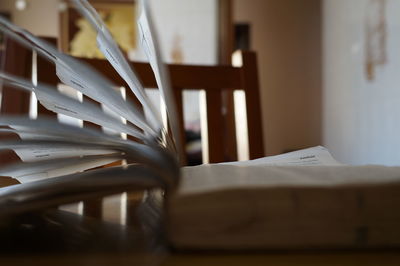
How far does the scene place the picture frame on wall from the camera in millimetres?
3512

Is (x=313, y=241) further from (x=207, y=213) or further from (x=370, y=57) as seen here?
(x=370, y=57)

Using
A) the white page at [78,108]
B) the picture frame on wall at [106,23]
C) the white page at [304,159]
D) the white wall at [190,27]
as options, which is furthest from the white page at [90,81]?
the picture frame on wall at [106,23]

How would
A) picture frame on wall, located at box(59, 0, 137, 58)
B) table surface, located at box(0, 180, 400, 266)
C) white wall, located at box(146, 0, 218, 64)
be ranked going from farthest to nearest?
picture frame on wall, located at box(59, 0, 137, 58) < white wall, located at box(146, 0, 218, 64) < table surface, located at box(0, 180, 400, 266)

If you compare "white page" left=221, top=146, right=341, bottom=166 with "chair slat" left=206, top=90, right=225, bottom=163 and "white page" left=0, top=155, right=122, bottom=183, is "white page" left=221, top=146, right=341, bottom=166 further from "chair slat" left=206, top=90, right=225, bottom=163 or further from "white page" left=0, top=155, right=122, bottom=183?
"chair slat" left=206, top=90, right=225, bottom=163

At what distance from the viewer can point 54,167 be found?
0.23 meters

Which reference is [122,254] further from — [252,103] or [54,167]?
[252,103]

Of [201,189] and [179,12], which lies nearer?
[201,189]

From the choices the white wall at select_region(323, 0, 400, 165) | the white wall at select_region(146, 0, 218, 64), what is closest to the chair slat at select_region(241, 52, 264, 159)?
the white wall at select_region(323, 0, 400, 165)

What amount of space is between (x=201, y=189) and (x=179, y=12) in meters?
3.13

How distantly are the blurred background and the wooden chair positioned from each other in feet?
4.66

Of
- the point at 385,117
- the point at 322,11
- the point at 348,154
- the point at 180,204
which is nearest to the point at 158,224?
the point at 180,204

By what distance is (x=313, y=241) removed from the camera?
17 cm

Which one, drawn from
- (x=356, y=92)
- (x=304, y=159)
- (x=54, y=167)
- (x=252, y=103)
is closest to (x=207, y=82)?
(x=252, y=103)

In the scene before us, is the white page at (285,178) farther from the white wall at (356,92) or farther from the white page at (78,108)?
the white wall at (356,92)
